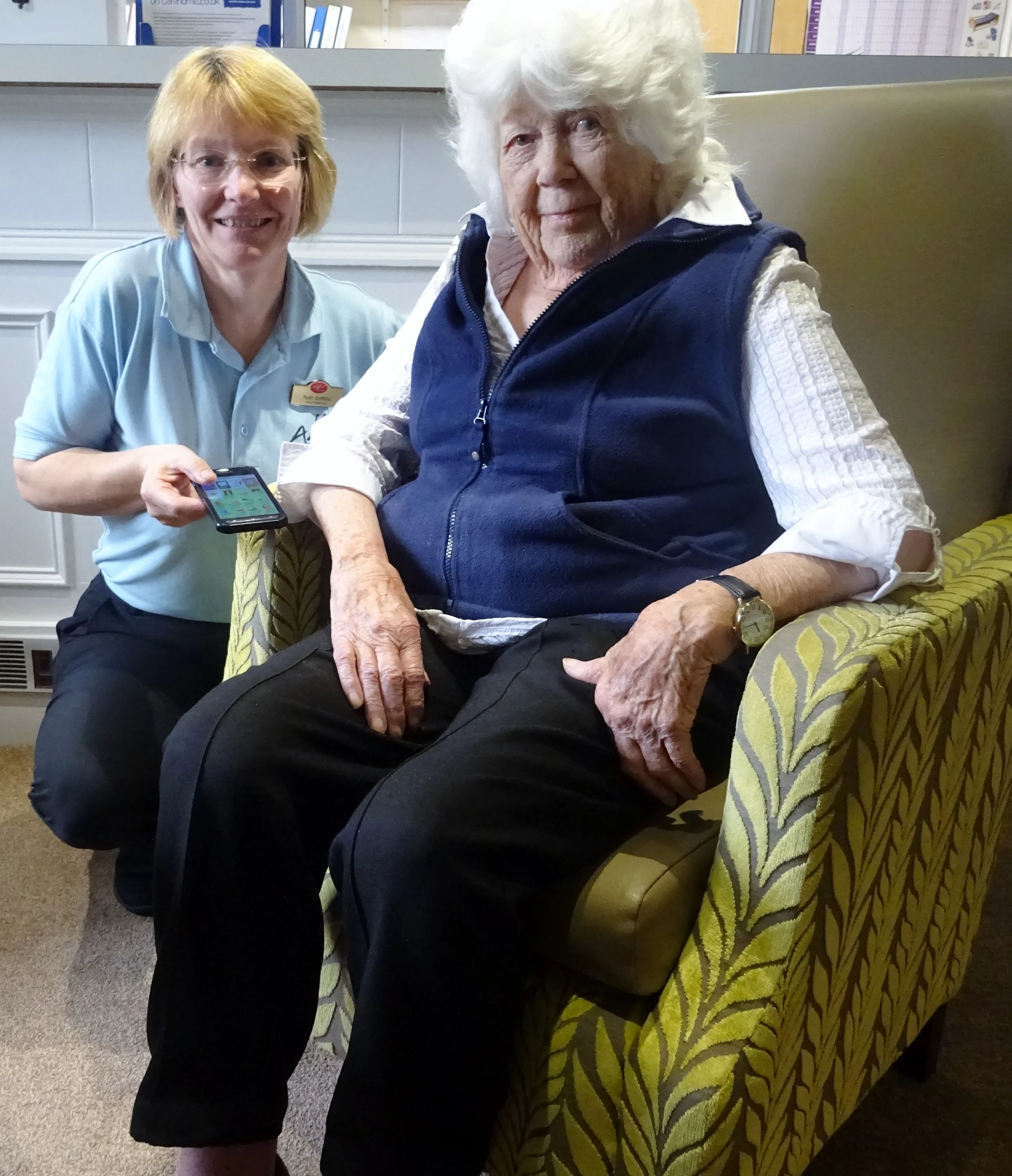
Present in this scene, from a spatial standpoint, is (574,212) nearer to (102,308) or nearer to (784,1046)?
(102,308)

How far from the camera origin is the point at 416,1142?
798mm

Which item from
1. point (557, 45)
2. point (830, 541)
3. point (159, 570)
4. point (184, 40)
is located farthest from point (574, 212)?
point (184, 40)

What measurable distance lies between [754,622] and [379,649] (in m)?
0.33

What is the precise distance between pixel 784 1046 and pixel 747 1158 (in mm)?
82

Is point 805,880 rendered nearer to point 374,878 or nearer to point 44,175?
point 374,878

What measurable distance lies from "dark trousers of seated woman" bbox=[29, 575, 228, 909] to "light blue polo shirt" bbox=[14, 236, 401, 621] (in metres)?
0.04

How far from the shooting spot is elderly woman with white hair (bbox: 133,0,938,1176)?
0.81 metres

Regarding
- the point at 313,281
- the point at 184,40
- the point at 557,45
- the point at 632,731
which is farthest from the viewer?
the point at 184,40

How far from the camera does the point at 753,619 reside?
866mm

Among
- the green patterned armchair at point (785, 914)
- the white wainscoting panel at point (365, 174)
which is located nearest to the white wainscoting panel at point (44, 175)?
the white wainscoting panel at point (365, 174)

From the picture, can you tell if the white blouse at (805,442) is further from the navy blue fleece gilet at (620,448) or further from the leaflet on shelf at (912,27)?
the leaflet on shelf at (912,27)

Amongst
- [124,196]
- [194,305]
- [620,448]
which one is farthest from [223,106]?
[620,448]

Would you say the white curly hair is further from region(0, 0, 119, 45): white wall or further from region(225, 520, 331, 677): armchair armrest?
region(0, 0, 119, 45): white wall

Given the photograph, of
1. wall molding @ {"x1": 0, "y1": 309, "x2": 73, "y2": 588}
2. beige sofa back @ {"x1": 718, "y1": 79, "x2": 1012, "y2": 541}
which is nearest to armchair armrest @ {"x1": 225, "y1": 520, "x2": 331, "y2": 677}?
beige sofa back @ {"x1": 718, "y1": 79, "x2": 1012, "y2": 541}
